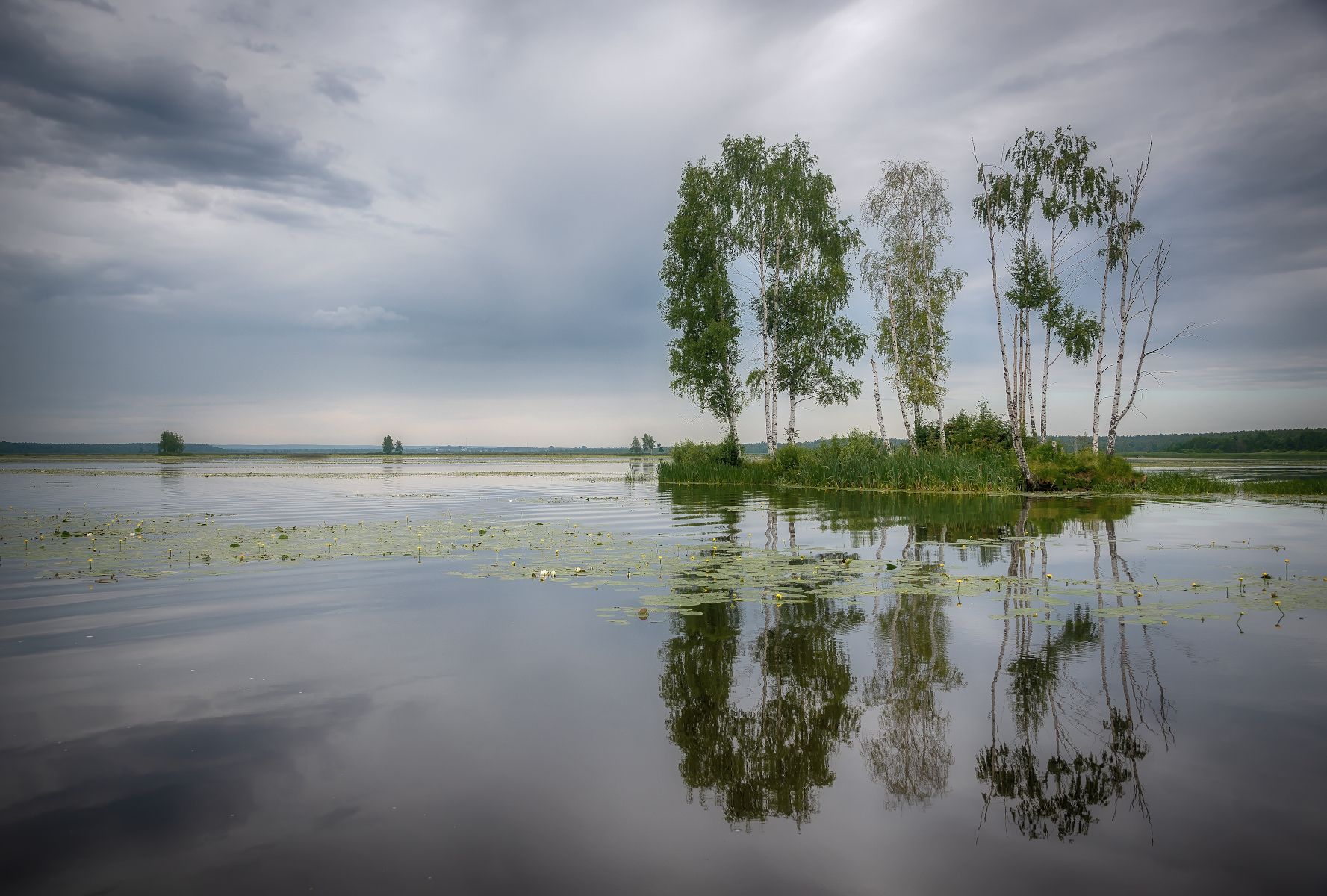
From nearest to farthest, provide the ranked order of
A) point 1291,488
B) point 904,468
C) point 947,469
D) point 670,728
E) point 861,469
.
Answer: point 670,728 < point 1291,488 < point 947,469 < point 904,468 < point 861,469

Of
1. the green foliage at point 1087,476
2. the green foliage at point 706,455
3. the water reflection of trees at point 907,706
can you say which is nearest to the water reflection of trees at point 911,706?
the water reflection of trees at point 907,706

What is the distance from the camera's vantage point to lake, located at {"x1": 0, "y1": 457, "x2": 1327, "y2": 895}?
3.51m

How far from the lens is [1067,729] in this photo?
4.96m

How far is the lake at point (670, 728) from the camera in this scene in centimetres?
351

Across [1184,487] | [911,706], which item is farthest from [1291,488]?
[911,706]

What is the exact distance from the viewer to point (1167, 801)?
396cm

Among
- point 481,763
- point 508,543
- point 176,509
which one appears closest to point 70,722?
point 481,763

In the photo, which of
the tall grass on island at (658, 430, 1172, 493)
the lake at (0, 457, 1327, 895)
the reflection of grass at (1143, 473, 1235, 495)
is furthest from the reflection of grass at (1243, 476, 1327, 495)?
the lake at (0, 457, 1327, 895)

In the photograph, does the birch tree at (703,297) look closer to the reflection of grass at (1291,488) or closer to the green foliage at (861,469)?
the green foliage at (861,469)

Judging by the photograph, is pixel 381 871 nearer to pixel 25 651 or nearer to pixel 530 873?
pixel 530 873

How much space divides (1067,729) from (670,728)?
9.22 feet

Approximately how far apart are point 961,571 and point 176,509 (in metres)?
23.8

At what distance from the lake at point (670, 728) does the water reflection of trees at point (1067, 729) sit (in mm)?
31

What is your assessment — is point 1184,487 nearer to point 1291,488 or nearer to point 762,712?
point 1291,488
